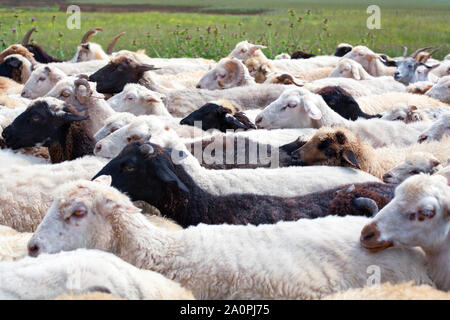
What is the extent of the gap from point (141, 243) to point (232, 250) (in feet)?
1.63

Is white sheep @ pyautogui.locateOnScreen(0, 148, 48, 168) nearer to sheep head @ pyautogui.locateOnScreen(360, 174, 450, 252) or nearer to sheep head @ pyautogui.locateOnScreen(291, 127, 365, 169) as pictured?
sheep head @ pyautogui.locateOnScreen(291, 127, 365, 169)

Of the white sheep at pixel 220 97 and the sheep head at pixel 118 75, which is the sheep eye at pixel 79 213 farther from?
the sheep head at pixel 118 75

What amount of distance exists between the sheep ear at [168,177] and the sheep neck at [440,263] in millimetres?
1617

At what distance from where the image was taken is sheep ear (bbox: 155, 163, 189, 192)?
4.33 metres

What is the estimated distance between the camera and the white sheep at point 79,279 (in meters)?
2.93

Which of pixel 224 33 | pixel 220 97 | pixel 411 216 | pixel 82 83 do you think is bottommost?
pixel 224 33

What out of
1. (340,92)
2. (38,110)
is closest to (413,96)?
(340,92)

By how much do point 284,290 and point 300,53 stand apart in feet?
32.3

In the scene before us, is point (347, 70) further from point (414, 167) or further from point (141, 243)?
point (141, 243)

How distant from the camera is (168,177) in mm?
4340

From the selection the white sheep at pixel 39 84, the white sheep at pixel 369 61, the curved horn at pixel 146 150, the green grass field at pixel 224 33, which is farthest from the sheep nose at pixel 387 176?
the green grass field at pixel 224 33

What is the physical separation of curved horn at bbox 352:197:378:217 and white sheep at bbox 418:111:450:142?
2.10m

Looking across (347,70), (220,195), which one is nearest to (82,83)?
(220,195)
